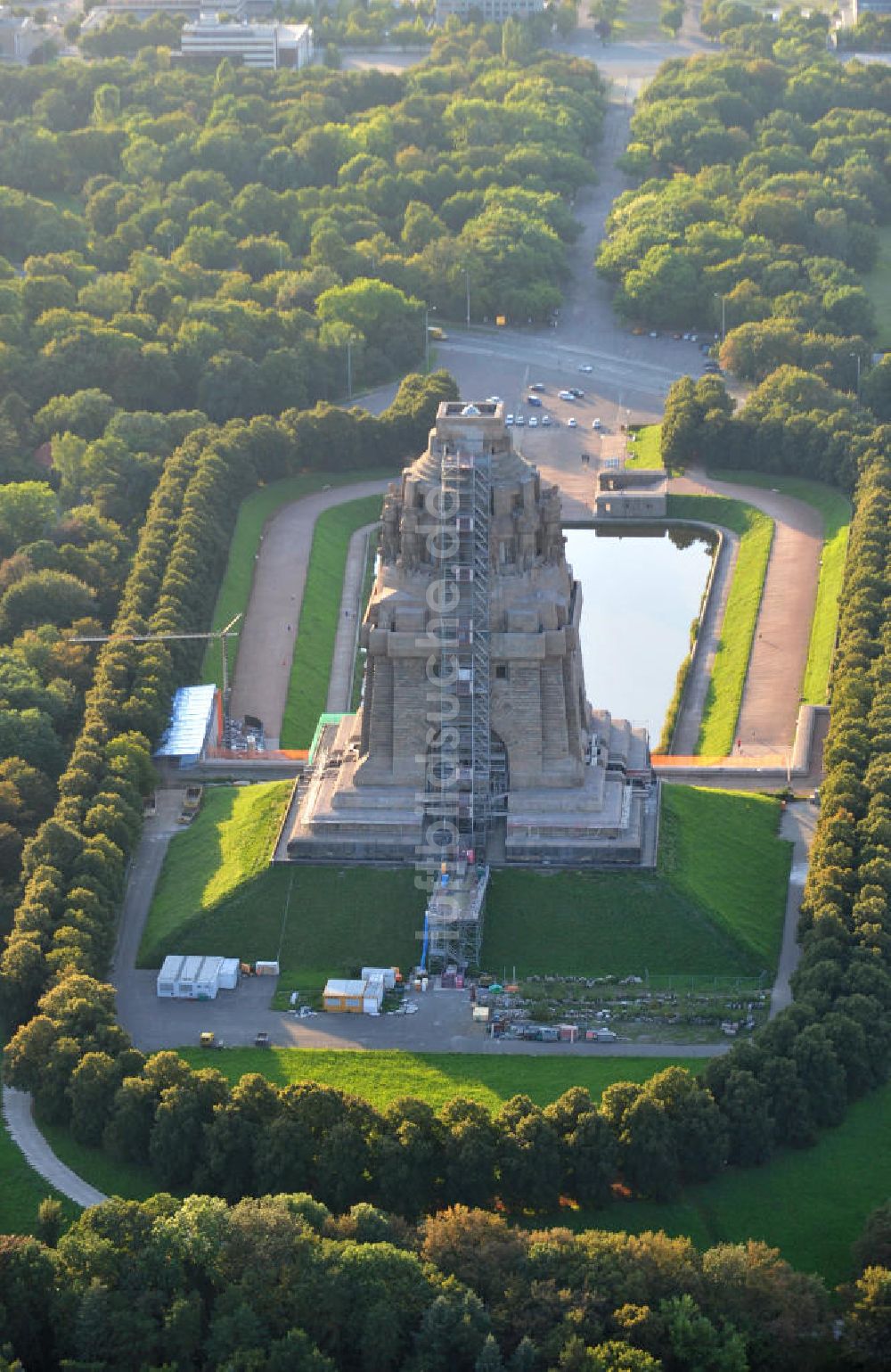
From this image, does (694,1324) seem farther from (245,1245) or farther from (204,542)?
(204,542)


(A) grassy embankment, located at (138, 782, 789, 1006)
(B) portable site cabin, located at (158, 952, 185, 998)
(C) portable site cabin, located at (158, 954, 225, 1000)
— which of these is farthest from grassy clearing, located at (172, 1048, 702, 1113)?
(A) grassy embankment, located at (138, 782, 789, 1006)

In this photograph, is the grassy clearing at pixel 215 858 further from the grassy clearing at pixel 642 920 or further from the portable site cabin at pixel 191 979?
the grassy clearing at pixel 642 920

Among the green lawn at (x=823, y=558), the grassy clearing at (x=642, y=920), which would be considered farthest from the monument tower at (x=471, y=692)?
the green lawn at (x=823, y=558)

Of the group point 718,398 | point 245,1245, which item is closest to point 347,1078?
point 245,1245

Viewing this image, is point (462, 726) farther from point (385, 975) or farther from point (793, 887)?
point (793, 887)

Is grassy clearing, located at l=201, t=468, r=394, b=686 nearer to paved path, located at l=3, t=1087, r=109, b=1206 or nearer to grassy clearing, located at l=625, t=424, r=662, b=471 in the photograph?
grassy clearing, located at l=625, t=424, r=662, b=471

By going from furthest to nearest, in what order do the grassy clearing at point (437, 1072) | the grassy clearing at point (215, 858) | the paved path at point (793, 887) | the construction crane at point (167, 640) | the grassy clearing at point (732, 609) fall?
the grassy clearing at point (732, 609) → the construction crane at point (167, 640) → the grassy clearing at point (215, 858) → the paved path at point (793, 887) → the grassy clearing at point (437, 1072)

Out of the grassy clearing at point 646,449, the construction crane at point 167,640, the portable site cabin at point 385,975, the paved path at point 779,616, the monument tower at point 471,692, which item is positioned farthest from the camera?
the grassy clearing at point 646,449

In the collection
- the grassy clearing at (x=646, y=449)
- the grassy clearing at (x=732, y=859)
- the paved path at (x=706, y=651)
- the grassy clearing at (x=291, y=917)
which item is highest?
the grassy clearing at (x=646, y=449)
